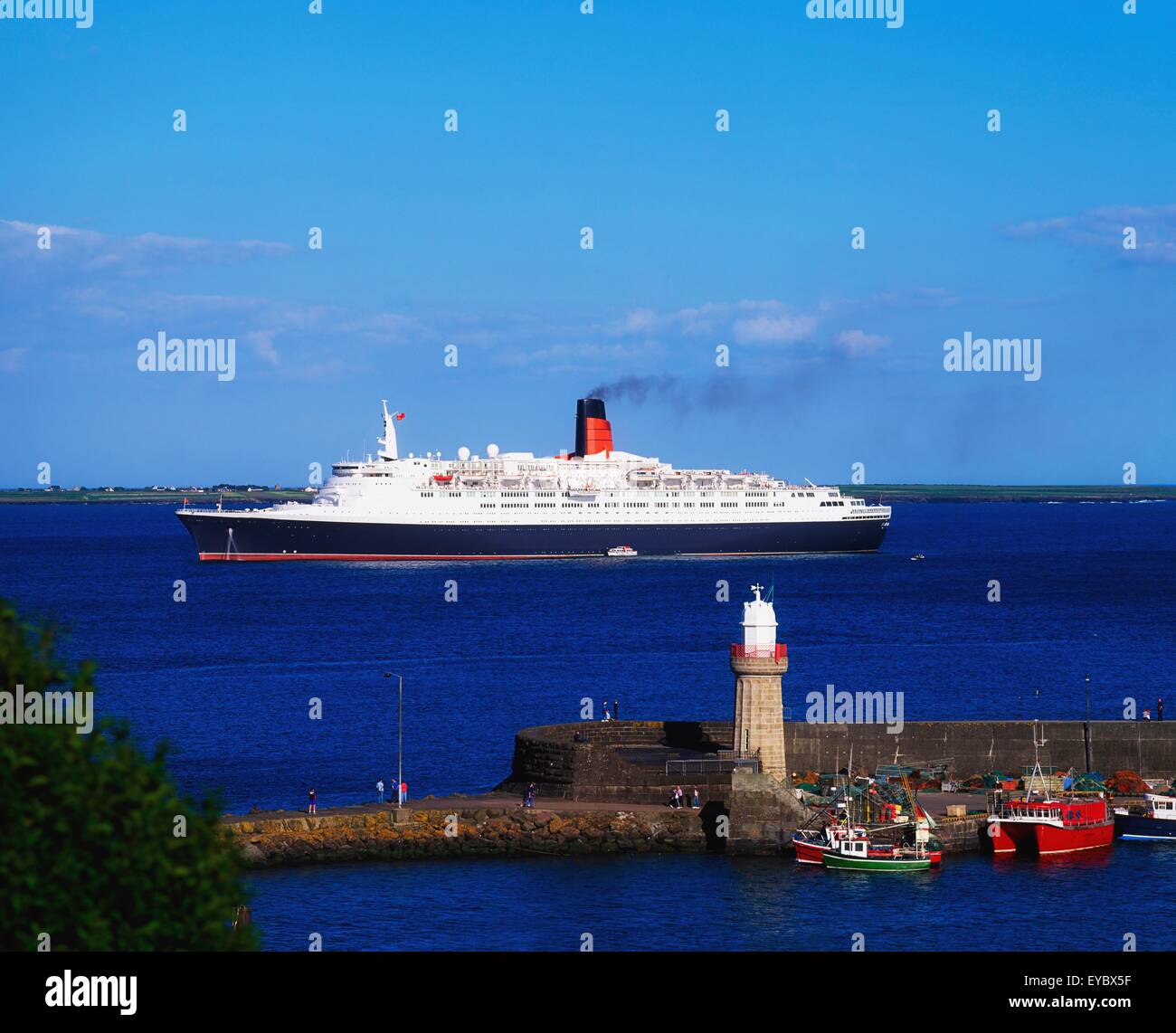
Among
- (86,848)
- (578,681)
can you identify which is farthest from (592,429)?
(86,848)

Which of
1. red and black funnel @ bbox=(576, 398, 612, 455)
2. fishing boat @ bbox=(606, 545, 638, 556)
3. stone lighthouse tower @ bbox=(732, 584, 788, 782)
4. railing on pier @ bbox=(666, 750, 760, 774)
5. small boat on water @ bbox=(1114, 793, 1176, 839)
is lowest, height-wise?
small boat on water @ bbox=(1114, 793, 1176, 839)

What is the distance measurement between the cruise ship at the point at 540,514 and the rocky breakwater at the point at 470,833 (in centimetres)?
7555

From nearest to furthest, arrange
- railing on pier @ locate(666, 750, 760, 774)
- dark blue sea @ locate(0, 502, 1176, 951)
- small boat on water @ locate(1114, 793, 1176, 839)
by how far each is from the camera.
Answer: dark blue sea @ locate(0, 502, 1176, 951) → small boat on water @ locate(1114, 793, 1176, 839) → railing on pier @ locate(666, 750, 760, 774)

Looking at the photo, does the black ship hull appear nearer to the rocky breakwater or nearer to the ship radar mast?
the ship radar mast

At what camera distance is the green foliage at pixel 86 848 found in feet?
45.3

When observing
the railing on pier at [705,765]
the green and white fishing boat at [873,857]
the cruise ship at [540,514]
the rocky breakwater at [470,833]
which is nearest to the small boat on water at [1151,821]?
the green and white fishing boat at [873,857]

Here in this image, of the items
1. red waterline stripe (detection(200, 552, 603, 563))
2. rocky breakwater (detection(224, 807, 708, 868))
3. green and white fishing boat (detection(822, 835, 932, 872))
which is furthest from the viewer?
red waterline stripe (detection(200, 552, 603, 563))

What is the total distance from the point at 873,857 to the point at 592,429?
3623 inches

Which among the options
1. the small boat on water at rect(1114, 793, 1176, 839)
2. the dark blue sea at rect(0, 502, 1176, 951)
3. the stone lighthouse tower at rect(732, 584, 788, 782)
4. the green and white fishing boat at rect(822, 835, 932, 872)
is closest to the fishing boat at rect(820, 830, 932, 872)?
the green and white fishing boat at rect(822, 835, 932, 872)

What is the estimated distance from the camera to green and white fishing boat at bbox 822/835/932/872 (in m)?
29.8

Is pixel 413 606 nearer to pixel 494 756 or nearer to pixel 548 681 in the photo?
pixel 548 681

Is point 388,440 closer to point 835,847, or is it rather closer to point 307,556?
point 307,556

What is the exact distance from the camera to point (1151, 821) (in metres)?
31.9

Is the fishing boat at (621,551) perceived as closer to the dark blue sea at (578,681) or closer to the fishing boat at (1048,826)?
the dark blue sea at (578,681)
